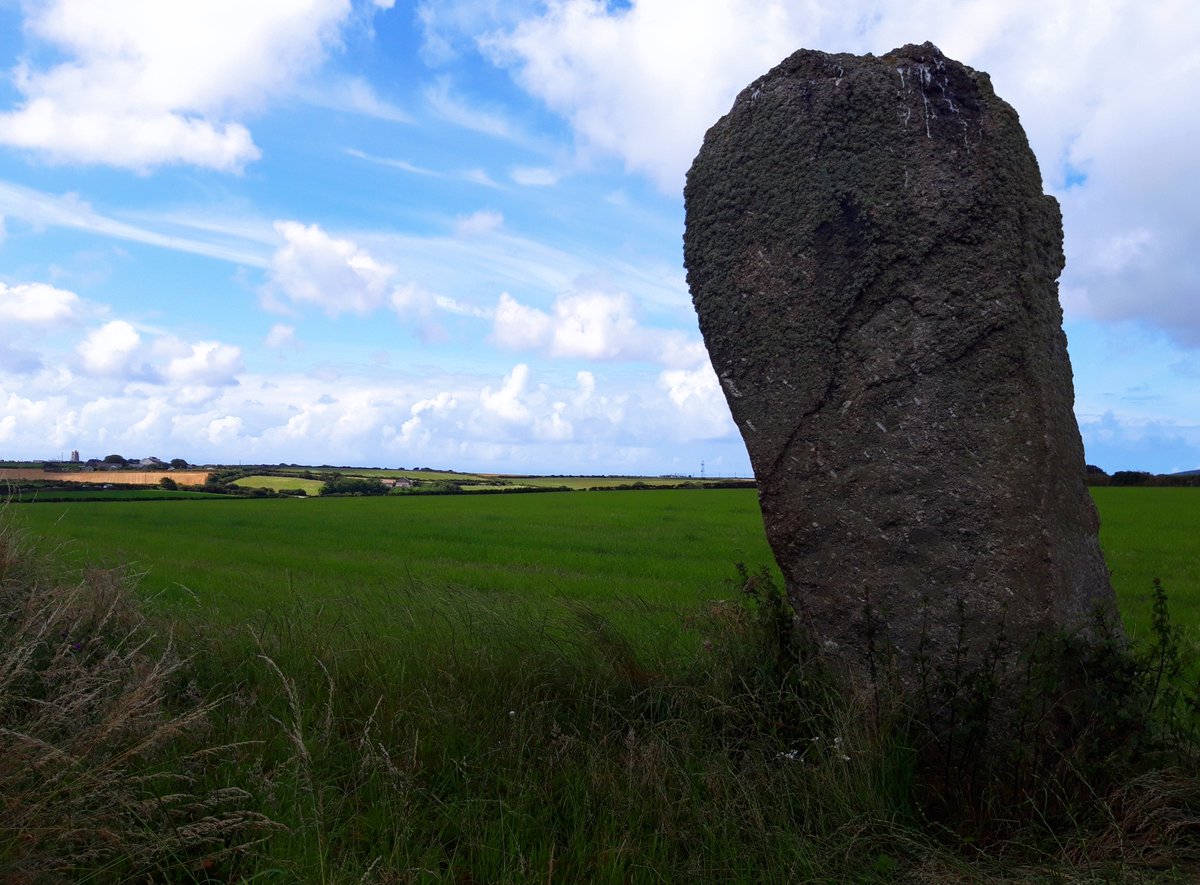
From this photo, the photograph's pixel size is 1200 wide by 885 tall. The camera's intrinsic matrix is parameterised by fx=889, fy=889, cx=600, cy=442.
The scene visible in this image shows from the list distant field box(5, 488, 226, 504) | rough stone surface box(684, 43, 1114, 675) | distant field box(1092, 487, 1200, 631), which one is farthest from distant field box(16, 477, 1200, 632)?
distant field box(5, 488, 226, 504)

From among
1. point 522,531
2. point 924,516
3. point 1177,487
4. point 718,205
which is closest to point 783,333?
point 718,205

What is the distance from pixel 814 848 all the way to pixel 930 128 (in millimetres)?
3366

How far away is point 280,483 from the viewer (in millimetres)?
56906

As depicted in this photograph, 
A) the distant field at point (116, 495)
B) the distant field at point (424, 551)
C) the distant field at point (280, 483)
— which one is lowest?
the distant field at point (424, 551)

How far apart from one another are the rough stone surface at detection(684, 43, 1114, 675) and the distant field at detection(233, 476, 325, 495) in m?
52.6

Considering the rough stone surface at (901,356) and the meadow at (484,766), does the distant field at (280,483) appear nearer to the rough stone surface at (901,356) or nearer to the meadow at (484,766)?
the meadow at (484,766)

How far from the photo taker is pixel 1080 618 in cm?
419

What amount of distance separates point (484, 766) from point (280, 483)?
186ft

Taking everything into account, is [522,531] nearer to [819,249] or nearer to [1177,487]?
[819,249]

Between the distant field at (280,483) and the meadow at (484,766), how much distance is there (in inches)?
2016

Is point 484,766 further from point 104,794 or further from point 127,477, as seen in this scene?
point 127,477

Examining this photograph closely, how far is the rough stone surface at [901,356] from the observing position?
13.4 feet

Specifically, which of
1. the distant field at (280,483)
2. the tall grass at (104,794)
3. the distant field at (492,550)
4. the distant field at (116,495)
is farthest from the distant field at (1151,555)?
the distant field at (280,483)

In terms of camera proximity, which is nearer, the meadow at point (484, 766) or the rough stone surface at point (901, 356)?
the meadow at point (484, 766)
